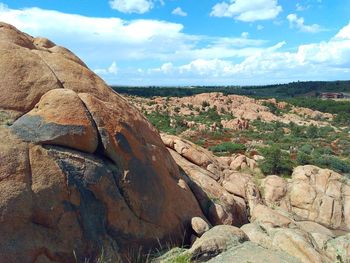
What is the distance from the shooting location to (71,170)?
8609 mm

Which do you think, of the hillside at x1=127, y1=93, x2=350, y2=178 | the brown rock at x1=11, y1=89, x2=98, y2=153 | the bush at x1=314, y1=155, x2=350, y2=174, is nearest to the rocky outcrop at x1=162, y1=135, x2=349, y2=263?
the brown rock at x1=11, y1=89, x2=98, y2=153

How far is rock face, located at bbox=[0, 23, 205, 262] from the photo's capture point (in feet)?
25.5

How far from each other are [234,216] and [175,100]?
8903cm

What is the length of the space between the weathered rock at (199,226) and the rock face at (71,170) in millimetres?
186

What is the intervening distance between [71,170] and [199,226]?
13.0 feet

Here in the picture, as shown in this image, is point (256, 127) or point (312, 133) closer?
point (312, 133)

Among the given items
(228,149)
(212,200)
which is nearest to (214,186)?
(212,200)

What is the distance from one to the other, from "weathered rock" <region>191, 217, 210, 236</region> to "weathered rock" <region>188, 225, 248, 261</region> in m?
1.44

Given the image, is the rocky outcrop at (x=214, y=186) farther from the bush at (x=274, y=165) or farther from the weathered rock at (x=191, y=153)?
the bush at (x=274, y=165)

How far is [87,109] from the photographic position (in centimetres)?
962

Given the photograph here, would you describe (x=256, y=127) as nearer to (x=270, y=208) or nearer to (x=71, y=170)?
(x=270, y=208)

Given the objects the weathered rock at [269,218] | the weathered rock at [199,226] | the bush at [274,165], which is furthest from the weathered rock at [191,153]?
the bush at [274,165]

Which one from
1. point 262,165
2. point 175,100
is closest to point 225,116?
point 175,100

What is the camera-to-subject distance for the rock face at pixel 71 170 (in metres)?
7.78
